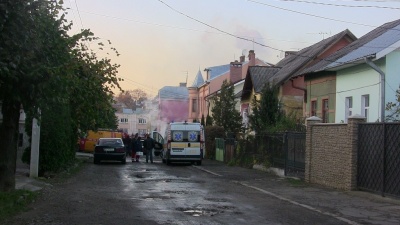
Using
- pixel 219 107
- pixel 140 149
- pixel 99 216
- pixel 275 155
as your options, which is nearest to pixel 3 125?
pixel 99 216

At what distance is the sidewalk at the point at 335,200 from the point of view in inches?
442

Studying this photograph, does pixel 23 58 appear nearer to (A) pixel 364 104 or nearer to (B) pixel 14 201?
(B) pixel 14 201

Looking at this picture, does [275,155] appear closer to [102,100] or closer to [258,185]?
[258,185]

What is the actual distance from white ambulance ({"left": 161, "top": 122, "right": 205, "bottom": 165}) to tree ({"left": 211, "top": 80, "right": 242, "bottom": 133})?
1072 cm

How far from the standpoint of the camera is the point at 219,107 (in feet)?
133

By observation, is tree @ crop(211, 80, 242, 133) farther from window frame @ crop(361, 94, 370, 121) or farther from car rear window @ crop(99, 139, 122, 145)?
window frame @ crop(361, 94, 370, 121)

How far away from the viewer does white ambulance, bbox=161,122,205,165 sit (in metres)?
Answer: 29.5

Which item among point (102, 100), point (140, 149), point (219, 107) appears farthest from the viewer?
point (219, 107)

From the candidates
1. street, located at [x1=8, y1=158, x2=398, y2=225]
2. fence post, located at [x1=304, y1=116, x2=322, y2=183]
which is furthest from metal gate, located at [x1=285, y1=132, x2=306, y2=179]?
street, located at [x1=8, y1=158, x2=398, y2=225]

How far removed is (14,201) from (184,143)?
709 inches

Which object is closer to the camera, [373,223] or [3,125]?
[373,223]

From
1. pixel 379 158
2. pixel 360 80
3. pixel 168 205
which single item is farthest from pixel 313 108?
pixel 168 205

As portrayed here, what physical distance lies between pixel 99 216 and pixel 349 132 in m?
9.13

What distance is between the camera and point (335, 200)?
14258 mm
